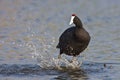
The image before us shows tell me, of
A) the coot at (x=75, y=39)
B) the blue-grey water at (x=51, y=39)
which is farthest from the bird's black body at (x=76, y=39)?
the blue-grey water at (x=51, y=39)

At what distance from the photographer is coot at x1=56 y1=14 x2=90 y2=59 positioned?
36.7 ft

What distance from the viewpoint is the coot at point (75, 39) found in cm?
1120

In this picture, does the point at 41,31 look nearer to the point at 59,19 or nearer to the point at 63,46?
the point at 59,19

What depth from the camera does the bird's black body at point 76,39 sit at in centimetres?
1119

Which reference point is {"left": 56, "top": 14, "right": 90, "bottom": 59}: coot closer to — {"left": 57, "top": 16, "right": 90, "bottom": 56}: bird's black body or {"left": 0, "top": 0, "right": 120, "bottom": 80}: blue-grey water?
{"left": 57, "top": 16, "right": 90, "bottom": 56}: bird's black body

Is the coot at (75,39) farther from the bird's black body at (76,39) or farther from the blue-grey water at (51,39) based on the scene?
the blue-grey water at (51,39)

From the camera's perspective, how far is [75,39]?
11289mm

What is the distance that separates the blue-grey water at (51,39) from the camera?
36.7 ft

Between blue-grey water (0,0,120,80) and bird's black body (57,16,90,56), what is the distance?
1.35 feet

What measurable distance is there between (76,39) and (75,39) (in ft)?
0.10

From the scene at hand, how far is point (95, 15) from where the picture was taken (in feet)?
66.3

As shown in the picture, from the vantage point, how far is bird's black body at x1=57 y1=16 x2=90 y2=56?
11.2 metres

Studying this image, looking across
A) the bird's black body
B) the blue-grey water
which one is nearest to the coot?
the bird's black body

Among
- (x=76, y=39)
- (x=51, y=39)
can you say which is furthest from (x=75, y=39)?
(x=51, y=39)
